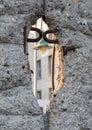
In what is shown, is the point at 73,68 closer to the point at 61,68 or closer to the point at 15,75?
the point at 61,68

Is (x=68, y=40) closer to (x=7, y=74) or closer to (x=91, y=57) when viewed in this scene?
(x=91, y=57)

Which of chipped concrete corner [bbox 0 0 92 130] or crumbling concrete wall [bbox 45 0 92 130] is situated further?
crumbling concrete wall [bbox 45 0 92 130]

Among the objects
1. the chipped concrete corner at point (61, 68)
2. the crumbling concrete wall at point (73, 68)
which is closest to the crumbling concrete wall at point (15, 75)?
the chipped concrete corner at point (61, 68)

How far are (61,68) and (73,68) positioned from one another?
0.08 m

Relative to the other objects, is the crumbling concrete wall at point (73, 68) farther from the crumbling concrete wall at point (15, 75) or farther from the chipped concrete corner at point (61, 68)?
the crumbling concrete wall at point (15, 75)

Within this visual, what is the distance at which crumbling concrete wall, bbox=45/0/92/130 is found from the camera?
2.60 m

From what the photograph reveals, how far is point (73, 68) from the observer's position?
2.65m

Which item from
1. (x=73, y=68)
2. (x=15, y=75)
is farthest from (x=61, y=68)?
(x=15, y=75)

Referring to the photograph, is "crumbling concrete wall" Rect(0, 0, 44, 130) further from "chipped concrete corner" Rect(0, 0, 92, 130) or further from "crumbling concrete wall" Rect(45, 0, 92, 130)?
"crumbling concrete wall" Rect(45, 0, 92, 130)

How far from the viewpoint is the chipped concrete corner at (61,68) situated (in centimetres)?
249

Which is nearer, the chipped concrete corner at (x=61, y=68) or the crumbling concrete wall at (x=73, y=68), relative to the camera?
the chipped concrete corner at (x=61, y=68)

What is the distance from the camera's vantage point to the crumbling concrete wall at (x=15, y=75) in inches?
97.3

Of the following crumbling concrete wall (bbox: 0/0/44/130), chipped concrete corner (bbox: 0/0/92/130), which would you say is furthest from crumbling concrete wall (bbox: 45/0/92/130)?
crumbling concrete wall (bbox: 0/0/44/130)

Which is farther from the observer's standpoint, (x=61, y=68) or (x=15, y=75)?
(x=61, y=68)
